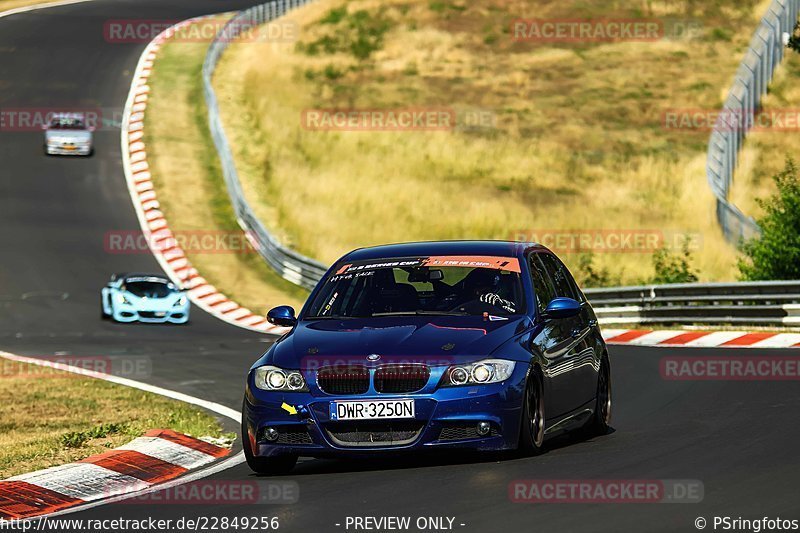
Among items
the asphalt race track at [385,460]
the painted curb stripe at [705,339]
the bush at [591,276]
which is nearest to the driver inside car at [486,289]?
the asphalt race track at [385,460]

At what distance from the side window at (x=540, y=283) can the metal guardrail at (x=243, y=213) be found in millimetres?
20935

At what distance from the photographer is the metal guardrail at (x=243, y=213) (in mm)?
33969

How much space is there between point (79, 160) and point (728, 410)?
114ft

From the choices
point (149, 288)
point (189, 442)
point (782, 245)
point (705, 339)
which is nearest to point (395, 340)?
point (189, 442)

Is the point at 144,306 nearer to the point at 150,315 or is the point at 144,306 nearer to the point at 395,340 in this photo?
the point at 150,315

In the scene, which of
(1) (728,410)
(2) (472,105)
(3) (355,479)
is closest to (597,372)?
(1) (728,410)

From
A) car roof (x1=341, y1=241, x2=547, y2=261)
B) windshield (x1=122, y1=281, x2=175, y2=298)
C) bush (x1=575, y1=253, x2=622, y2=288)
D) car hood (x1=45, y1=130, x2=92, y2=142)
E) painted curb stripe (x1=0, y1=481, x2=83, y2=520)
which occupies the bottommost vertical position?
bush (x1=575, y1=253, x2=622, y2=288)

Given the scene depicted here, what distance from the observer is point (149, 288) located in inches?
1156

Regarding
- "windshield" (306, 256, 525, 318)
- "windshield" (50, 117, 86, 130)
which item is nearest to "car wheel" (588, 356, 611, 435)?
"windshield" (306, 256, 525, 318)

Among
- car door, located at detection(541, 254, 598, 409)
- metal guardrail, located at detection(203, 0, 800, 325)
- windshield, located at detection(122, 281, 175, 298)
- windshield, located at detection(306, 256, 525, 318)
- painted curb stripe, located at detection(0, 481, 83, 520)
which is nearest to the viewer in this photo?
painted curb stripe, located at detection(0, 481, 83, 520)

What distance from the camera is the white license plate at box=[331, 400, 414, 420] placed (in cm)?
972

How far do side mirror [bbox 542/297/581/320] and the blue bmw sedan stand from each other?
1 cm

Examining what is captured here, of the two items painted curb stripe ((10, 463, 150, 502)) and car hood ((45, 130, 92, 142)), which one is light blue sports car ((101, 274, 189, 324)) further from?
painted curb stripe ((10, 463, 150, 502))

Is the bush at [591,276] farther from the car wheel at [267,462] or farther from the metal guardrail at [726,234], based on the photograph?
the car wheel at [267,462]
